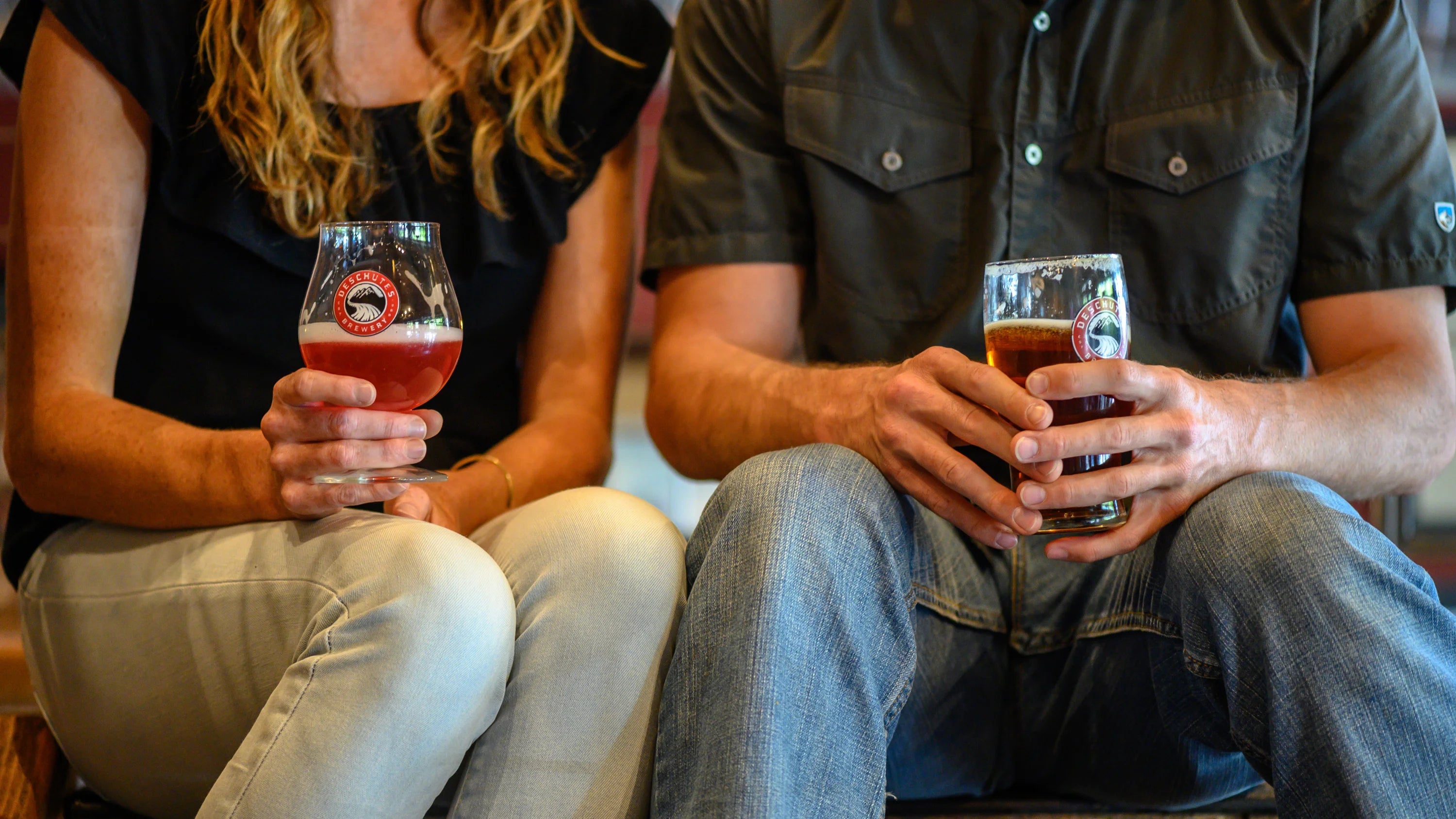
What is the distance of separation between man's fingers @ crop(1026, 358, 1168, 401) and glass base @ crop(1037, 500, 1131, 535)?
0.10m

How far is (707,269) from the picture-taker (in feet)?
5.11

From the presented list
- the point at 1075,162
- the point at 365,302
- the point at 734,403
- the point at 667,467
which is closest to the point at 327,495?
the point at 365,302

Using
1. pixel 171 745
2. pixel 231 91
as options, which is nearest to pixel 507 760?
pixel 171 745

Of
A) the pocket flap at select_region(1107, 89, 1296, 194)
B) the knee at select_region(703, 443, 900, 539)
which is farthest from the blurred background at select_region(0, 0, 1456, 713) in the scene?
the knee at select_region(703, 443, 900, 539)

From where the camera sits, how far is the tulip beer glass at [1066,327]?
1.00 m

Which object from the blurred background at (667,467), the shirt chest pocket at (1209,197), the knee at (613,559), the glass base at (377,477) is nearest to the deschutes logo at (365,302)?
the glass base at (377,477)

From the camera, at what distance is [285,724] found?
93cm

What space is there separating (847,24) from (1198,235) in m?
0.48

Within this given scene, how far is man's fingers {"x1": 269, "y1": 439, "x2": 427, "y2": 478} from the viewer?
0.97m

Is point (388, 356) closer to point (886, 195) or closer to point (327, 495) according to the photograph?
point (327, 495)

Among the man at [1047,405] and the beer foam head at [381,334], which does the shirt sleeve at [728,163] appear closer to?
the man at [1047,405]

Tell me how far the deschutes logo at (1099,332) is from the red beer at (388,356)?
51cm

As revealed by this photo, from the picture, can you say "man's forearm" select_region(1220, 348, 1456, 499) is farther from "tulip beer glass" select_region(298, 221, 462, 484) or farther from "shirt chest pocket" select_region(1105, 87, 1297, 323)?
"tulip beer glass" select_region(298, 221, 462, 484)

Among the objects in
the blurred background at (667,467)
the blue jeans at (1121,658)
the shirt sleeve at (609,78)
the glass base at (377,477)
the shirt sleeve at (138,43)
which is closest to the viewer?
the blue jeans at (1121,658)
